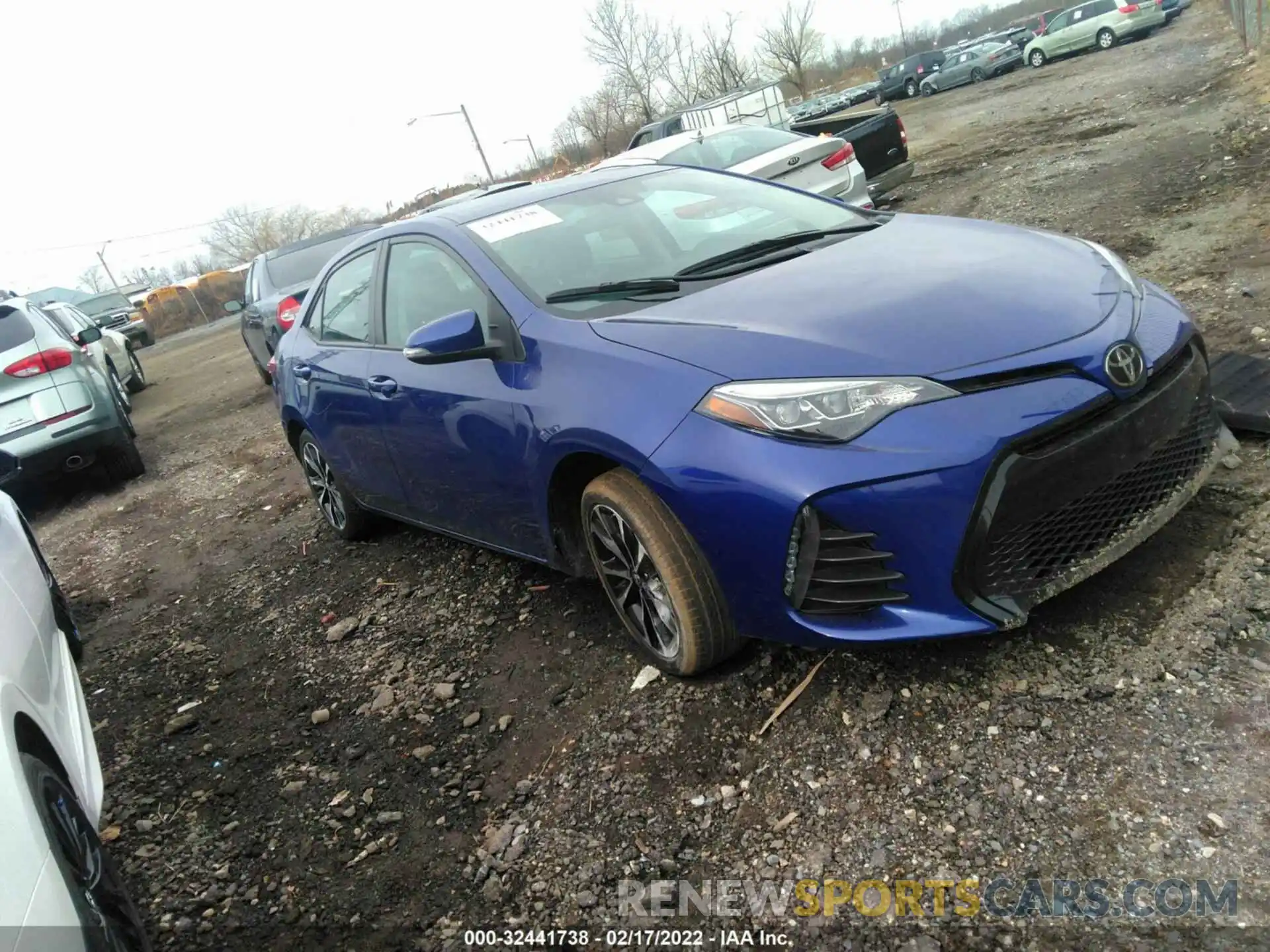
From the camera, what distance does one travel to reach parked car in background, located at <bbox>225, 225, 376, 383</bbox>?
27.8 feet

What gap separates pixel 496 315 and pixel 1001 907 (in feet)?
7.64

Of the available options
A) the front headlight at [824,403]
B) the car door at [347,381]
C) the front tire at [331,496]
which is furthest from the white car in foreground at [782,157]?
the front headlight at [824,403]

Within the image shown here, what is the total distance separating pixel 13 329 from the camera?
7277 mm

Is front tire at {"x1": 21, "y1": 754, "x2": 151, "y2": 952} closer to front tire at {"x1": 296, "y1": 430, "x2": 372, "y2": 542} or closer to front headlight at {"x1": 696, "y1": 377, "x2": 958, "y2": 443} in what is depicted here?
front headlight at {"x1": 696, "y1": 377, "x2": 958, "y2": 443}

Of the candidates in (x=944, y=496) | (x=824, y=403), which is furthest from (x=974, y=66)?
(x=944, y=496)

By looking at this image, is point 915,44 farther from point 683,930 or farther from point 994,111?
point 683,930

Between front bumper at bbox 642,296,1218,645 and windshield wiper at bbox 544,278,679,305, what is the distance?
770 millimetres

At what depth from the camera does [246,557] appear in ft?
18.6

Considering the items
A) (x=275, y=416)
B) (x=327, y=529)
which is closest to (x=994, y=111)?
(x=275, y=416)

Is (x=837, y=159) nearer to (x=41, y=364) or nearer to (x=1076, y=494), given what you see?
(x=1076, y=494)

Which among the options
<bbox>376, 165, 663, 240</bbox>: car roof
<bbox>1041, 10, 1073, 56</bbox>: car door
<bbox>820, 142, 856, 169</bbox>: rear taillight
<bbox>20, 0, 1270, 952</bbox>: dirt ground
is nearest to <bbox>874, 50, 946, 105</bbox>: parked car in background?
<bbox>1041, 10, 1073, 56</bbox>: car door

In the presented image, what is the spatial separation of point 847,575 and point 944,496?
327 mm

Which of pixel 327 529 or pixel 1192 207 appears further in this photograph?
pixel 1192 207

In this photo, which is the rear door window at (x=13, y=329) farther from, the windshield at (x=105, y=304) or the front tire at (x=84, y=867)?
the windshield at (x=105, y=304)
